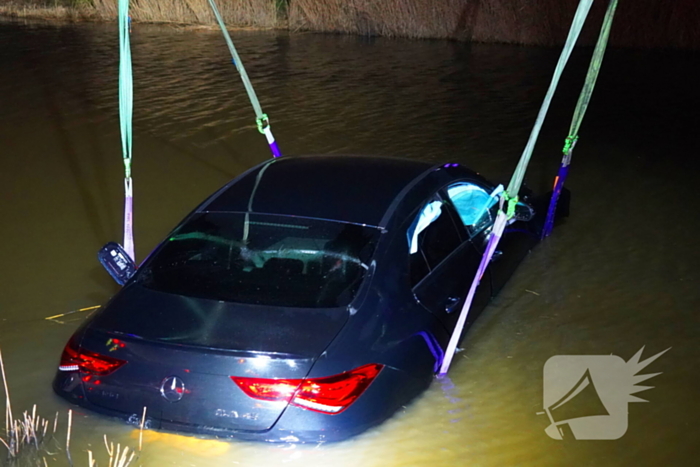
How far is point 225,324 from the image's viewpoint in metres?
3.90

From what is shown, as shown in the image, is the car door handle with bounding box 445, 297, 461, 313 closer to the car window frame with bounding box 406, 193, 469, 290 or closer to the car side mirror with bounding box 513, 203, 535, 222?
the car window frame with bounding box 406, 193, 469, 290

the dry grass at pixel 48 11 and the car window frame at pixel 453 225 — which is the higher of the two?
the dry grass at pixel 48 11

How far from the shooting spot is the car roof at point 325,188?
4605 millimetres

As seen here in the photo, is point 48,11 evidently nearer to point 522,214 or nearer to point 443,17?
point 443,17

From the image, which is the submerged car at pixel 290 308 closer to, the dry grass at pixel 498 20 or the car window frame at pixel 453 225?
the car window frame at pixel 453 225

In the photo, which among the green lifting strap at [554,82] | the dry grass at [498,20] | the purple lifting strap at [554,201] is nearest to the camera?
the green lifting strap at [554,82]

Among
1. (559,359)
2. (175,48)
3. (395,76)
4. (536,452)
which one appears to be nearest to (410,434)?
(536,452)

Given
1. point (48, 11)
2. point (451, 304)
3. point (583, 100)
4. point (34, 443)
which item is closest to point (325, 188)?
point (451, 304)

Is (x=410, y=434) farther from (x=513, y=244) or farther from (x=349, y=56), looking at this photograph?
(x=349, y=56)

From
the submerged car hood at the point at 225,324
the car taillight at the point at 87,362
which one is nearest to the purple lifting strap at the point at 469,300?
the submerged car hood at the point at 225,324

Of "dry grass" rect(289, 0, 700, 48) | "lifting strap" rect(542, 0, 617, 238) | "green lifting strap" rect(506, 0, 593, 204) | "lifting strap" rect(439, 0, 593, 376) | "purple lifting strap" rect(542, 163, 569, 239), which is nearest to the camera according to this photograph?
"green lifting strap" rect(506, 0, 593, 204)

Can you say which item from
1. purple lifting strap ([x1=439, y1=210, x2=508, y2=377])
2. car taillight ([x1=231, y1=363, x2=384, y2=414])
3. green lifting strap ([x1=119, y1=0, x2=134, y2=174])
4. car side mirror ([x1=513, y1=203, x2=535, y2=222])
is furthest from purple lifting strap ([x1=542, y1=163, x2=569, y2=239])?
car taillight ([x1=231, y1=363, x2=384, y2=414])

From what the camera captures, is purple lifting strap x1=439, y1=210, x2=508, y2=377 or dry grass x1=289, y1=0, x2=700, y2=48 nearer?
purple lifting strap x1=439, y1=210, x2=508, y2=377

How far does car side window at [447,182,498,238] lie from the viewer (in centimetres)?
543
